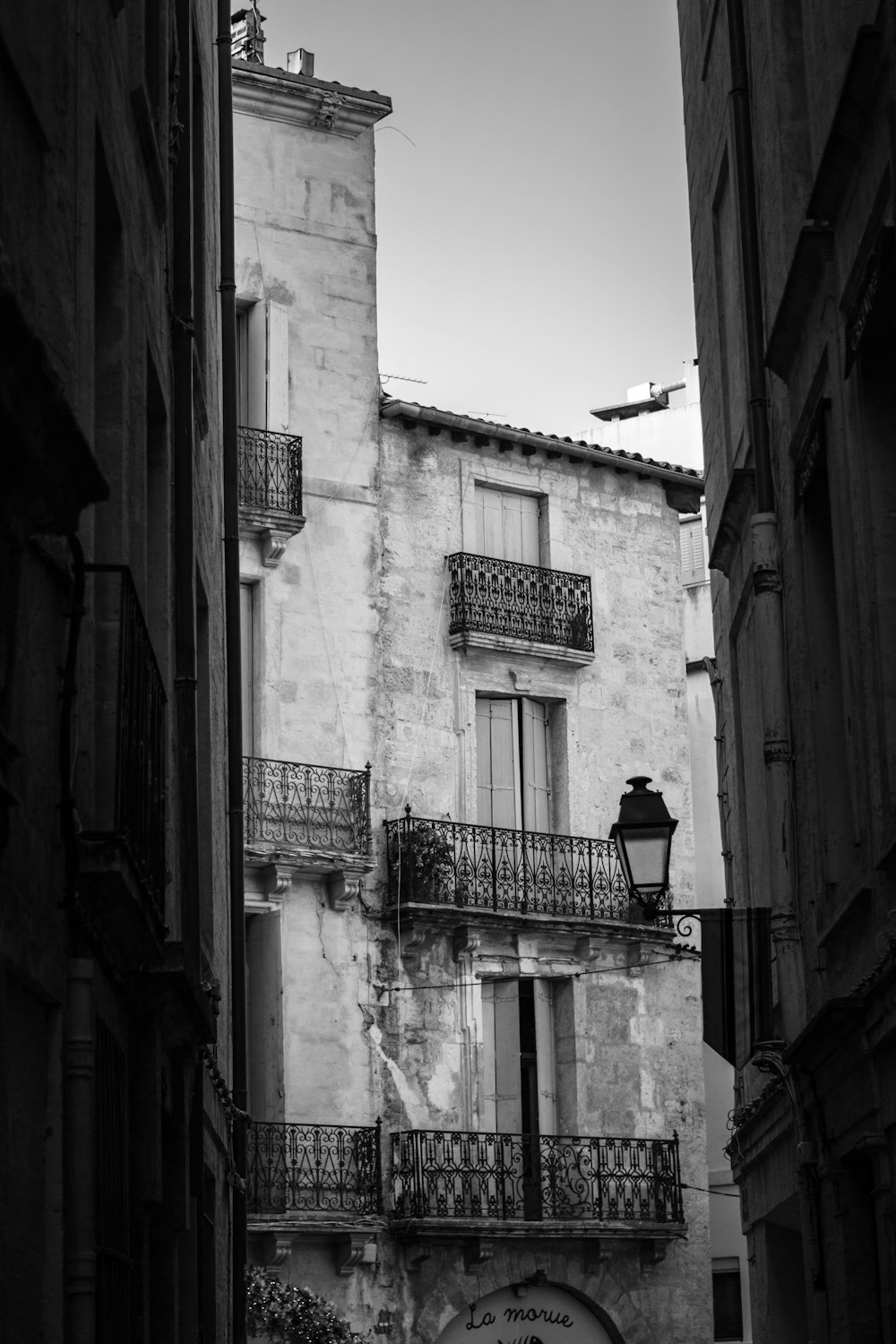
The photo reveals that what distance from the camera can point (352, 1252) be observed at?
2656 centimetres

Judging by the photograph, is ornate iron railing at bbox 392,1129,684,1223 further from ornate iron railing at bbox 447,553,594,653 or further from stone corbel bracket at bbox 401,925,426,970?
ornate iron railing at bbox 447,553,594,653

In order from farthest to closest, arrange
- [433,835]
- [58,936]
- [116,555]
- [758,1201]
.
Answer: [433,835]
[758,1201]
[116,555]
[58,936]

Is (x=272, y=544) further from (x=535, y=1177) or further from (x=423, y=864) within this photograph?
(x=535, y=1177)

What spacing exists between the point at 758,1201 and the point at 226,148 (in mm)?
9968

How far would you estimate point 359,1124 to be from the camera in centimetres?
2762

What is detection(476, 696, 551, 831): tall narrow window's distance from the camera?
100ft

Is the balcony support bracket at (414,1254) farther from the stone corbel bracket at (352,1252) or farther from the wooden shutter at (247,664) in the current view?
the wooden shutter at (247,664)

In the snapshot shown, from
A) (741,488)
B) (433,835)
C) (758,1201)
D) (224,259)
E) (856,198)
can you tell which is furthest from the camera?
(433,835)

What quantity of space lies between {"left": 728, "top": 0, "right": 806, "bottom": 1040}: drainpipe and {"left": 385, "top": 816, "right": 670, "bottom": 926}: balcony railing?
16185 millimetres

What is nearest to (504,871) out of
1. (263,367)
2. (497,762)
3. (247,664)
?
(497,762)

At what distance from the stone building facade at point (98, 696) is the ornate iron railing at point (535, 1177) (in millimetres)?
14122

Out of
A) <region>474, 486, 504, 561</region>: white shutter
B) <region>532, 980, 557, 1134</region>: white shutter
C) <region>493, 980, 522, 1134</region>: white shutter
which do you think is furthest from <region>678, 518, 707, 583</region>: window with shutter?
<region>493, 980, 522, 1134</region>: white shutter

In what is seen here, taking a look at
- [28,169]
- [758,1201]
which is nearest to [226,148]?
[758,1201]

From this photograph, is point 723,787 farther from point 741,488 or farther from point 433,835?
point 433,835
